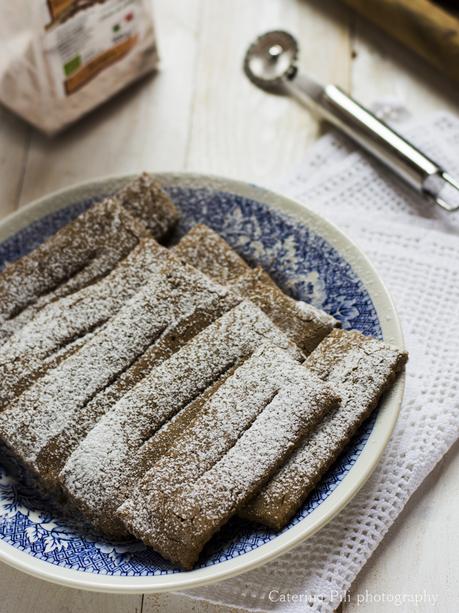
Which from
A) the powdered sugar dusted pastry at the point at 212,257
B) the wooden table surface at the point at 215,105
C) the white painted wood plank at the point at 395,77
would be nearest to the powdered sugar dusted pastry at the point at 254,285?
the powdered sugar dusted pastry at the point at 212,257

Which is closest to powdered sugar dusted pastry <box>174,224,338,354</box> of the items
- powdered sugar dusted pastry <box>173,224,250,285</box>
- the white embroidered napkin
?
powdered sugar dusted pastry <box>173,224,250,285</box>

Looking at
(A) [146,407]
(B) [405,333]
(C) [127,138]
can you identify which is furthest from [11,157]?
(B) [405,333]

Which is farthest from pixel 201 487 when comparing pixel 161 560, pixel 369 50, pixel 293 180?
pixel 369 50

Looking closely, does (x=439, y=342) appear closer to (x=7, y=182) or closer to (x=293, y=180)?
(x=293, y=180)

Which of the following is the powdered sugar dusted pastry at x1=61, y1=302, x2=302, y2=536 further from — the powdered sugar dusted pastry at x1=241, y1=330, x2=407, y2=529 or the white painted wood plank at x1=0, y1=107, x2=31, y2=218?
the white painted wood plank at x1=0, y1=107, x2=31, y2=218

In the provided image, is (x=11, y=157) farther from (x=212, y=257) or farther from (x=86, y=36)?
(x=212, y=257)

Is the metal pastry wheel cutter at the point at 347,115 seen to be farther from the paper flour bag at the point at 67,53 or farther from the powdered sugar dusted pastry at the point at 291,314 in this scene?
the powdered sugar dusted pastry at the point at 291,314

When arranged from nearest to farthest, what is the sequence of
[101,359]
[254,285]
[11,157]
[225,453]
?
[225,453], [101,359], [254,285], [11,157]
